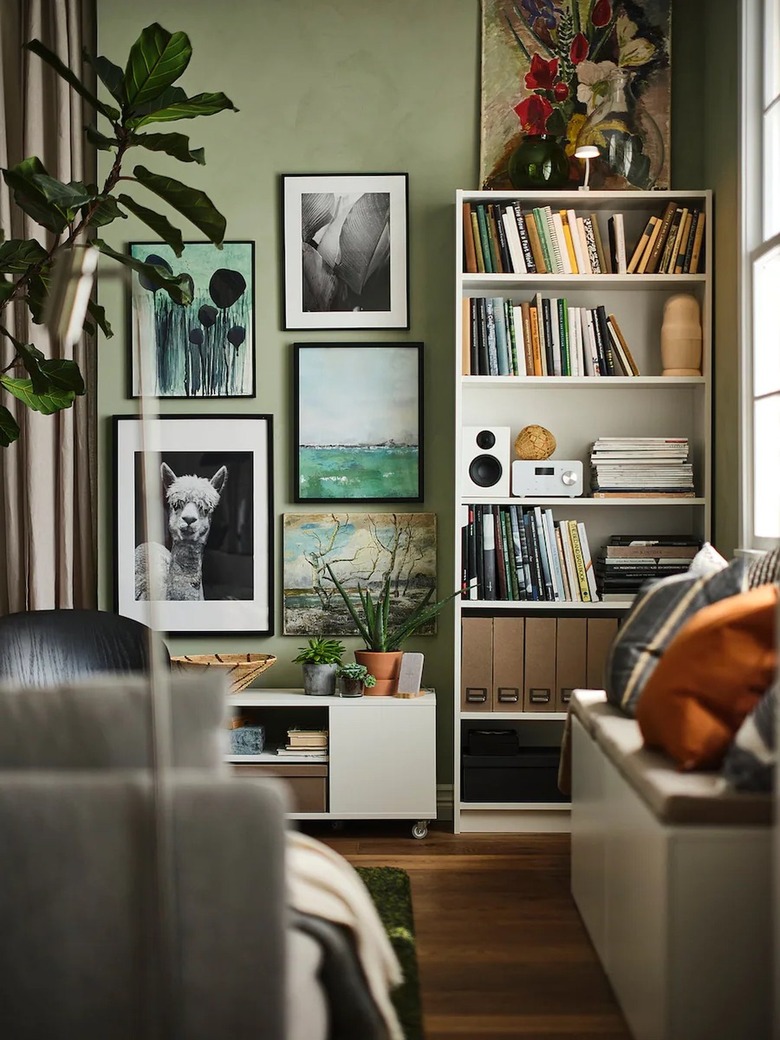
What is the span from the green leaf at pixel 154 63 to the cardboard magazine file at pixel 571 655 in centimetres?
216

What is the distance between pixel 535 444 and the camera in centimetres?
392

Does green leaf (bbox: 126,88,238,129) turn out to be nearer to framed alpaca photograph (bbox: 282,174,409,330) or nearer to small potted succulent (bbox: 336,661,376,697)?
framed alpaca photograph (bbox: 282,174,409,330)

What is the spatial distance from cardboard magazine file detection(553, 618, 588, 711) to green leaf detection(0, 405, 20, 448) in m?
1.91

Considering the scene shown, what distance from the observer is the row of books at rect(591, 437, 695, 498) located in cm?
382

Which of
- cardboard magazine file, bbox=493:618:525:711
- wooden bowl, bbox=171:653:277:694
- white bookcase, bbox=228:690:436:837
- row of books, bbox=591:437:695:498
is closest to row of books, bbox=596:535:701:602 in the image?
row of books, bbox=591:437:695:498

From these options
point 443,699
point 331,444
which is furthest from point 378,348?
point 443,699

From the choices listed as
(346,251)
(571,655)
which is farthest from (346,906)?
(346,251)

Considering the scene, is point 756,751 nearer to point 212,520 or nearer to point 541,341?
point 541,341

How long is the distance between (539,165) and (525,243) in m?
0.27

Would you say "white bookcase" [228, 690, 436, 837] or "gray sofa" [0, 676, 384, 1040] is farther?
"white bookcase" [228, 690, 436, 837]

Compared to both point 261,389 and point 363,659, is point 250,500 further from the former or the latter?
point 363,659

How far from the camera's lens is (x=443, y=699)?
13.4ft

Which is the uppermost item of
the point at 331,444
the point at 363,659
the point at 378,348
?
the point at 378,348

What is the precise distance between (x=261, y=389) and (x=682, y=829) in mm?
2616
